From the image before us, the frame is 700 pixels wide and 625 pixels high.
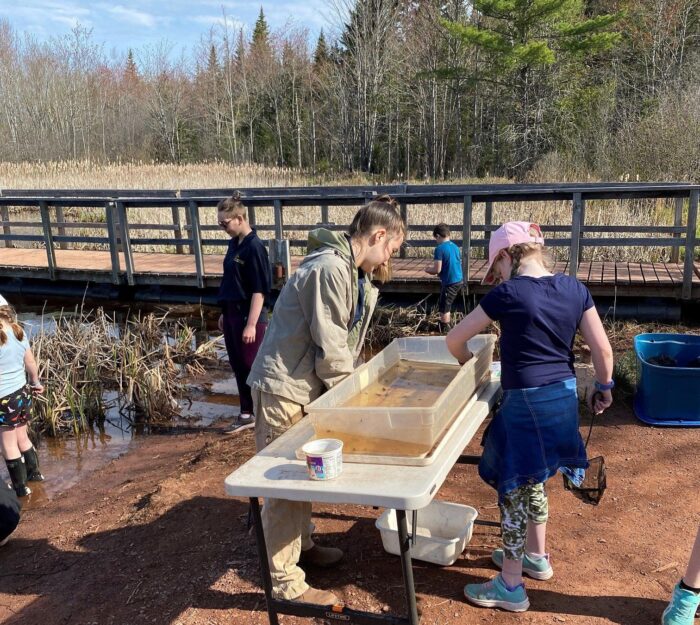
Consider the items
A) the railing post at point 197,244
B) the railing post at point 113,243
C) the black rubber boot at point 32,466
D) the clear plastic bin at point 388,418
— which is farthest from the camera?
the railing post at point 113,243

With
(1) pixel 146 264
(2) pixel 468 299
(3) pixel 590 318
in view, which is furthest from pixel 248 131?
(3) pixel 590 318

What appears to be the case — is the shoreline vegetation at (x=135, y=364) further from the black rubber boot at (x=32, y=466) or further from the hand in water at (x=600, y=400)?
the hand in water at (x=600, y=400)

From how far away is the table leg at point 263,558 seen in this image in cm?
217

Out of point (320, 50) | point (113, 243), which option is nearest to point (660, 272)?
point (113, 243)

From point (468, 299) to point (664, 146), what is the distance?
1080cm

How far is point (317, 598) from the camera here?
7.90 ft

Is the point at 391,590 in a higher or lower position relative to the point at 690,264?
lower

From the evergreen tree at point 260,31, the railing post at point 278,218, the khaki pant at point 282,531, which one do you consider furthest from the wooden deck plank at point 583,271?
the evergreen tree at point 260,31

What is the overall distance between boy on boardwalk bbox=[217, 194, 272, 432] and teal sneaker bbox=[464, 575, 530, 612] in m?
2.58

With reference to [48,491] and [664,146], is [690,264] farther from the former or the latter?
[664,146]

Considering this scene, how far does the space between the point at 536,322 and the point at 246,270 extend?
279 centimetres

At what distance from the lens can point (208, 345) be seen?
7.27m

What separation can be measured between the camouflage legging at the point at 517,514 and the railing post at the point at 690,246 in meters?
5.66

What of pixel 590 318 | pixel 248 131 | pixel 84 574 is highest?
pixel 248 131
